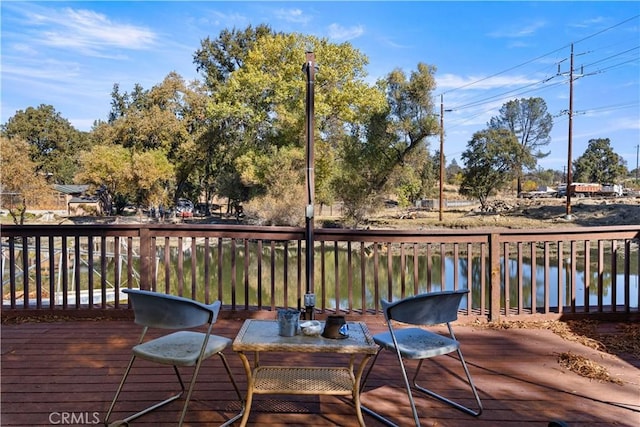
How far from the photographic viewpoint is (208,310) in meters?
1.84

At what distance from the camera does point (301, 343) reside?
6.13 feet

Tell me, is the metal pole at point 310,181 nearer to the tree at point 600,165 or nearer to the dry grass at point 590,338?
the dry grass at point 590,338

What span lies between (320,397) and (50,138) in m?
40.6

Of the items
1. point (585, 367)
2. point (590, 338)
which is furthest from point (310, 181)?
point (590, 338)

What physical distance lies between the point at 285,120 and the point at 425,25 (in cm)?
1066

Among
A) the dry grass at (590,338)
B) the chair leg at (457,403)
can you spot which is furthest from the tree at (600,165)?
the chair leg at (457,403)

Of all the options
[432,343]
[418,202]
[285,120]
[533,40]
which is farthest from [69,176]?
[432,343]

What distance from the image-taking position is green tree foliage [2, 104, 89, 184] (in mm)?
34031

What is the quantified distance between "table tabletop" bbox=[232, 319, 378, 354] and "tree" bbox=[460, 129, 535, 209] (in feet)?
89.8

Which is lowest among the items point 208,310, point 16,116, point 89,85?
point 208,310

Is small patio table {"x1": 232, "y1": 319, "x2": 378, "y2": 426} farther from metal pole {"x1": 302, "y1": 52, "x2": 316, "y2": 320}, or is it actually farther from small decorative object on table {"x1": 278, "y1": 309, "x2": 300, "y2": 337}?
metal pole {"x1": 302, "y1": 52, "x2": 316, "y2": 320}

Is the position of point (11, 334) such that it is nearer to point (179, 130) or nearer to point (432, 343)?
point (432, 343)

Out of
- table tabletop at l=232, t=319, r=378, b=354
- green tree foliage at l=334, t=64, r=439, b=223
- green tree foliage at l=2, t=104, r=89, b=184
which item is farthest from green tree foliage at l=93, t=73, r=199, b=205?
table tabletop at l=232, t=319, r=378, b=354

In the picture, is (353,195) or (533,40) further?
(533,40)
